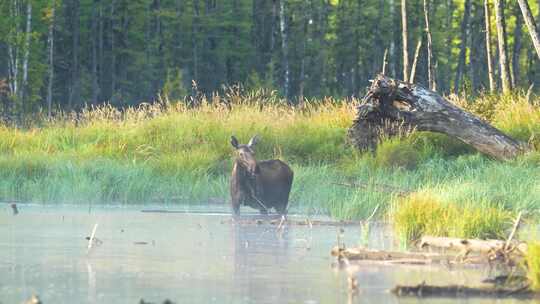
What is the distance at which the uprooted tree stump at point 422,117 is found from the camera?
17.8 m

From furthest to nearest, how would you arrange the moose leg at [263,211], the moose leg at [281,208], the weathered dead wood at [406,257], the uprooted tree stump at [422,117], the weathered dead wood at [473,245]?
1. the uprooted tree stump at [422,117]
2. the moose leg at [281,208]
3. the moose leg at [263,211]
4. the weathered dead wood at [406,257]
5. the weathered dead wood at [473,245]

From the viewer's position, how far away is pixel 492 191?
13.7 meters

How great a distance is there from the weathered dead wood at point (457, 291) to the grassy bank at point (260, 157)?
3.41 m

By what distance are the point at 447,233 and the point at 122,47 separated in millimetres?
40002

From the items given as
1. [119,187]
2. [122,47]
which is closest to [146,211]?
[119,187]

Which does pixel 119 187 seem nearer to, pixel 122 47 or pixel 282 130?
pixel 282 130

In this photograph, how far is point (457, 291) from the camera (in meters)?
7.57

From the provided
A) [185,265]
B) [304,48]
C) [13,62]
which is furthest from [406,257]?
[304,48]

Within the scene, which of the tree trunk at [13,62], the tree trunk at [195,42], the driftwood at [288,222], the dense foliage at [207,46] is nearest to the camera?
the driftwood at [288,222]

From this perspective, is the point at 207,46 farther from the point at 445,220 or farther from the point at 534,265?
the point at 534,265

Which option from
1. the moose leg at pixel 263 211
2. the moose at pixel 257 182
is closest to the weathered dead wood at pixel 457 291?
the moose at pixel 257 182

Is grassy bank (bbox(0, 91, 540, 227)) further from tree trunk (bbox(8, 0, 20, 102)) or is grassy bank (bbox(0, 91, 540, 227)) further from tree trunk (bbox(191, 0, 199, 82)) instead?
tree trunk (bbox(191, 0, 199, 82))

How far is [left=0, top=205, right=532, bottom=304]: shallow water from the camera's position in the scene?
7684 millimetres

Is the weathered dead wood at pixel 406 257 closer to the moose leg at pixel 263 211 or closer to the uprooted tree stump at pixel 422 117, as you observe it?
the moose leg at pixel 263 211
